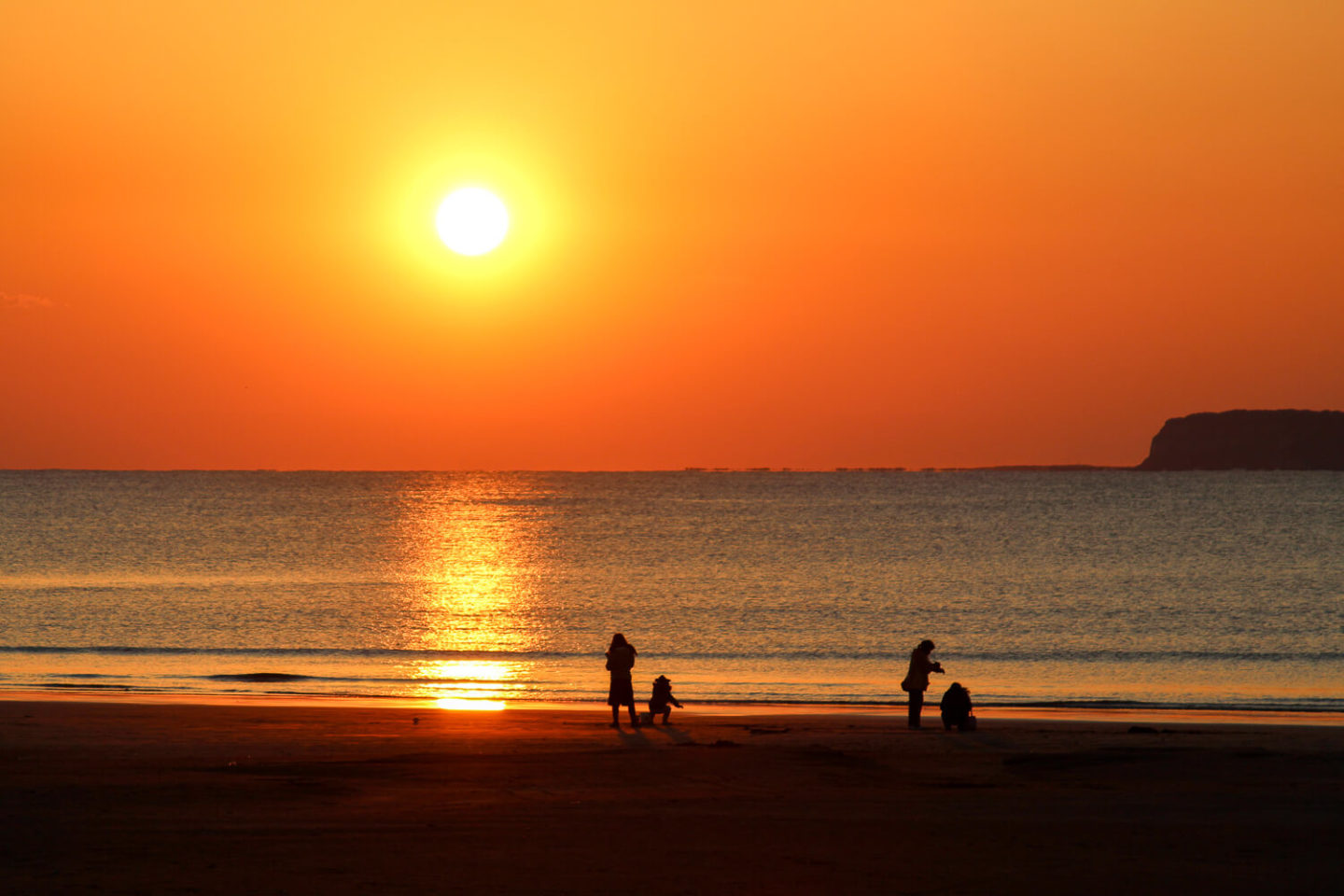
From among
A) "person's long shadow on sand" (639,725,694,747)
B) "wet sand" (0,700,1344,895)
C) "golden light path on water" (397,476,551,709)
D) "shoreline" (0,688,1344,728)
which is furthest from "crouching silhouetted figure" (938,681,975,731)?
"golden light path on water" (397,476,551,709)

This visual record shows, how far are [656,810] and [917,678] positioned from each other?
886 centimetres

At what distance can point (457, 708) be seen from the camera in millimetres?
26516

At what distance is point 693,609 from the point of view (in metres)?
54.1

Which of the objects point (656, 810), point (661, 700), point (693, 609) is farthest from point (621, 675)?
point (693, 609)

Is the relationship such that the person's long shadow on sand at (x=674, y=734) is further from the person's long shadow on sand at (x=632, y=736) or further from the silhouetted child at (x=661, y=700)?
the silhouetted child at (x=661, y=700)

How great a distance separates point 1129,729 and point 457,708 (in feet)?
42.0

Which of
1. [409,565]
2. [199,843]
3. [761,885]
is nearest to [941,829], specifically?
[761,885]

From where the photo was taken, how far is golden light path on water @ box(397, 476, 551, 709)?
110ft

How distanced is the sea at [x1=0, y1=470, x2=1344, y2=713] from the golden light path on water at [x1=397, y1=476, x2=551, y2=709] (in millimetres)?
243

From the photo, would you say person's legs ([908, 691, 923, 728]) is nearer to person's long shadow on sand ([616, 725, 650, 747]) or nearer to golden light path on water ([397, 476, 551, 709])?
person's long shadow on sand ([616, 725, 650, 747])

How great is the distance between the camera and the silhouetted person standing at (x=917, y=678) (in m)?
21.7

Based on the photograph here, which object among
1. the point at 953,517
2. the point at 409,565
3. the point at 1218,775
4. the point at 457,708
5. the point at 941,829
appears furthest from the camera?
the point at 953,517

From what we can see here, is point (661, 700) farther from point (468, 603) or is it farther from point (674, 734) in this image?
point (468, 603)

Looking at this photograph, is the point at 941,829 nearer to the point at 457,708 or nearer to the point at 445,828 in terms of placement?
the point at 445,828
